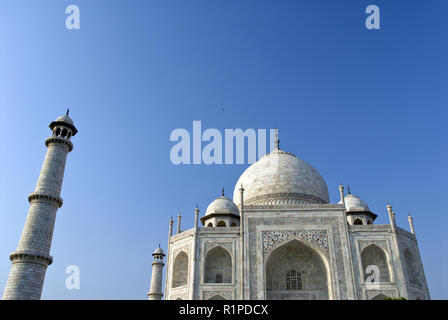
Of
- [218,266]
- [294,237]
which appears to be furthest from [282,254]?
[218,266]

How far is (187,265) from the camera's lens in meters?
19.7

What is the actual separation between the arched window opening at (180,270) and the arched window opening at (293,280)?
197 inches

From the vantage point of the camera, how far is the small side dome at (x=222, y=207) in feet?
70.9

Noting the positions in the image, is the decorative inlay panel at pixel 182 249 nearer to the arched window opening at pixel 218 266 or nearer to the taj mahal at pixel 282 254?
the taj mahal at pixel 282 254

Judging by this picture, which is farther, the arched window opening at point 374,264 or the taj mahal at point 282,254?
the arched window opening at point 374,264

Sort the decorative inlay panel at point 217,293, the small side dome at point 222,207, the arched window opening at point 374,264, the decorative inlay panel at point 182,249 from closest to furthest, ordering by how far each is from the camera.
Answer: the decorative inlay panel at point 217,293 → the arched window opening at point 374,264 → the decorative inlay panel at point 182,249 → the small side dome at point 222,207

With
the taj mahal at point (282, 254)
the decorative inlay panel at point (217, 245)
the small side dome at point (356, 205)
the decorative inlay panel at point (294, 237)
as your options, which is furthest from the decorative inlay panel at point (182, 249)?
the small side dome at point (356, 205)

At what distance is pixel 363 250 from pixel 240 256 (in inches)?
232

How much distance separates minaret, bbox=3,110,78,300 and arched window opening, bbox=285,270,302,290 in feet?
35.0

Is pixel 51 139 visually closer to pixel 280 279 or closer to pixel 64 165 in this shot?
pixel 64 165

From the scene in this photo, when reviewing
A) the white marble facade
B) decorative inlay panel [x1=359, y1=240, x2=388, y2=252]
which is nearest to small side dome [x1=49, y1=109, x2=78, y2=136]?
the white marble facade

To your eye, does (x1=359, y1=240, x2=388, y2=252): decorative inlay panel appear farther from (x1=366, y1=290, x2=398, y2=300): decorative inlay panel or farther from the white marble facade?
(x1=366, y1=290, x2=398, y2=300): decorative inlay panel

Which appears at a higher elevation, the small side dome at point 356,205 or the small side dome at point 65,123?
the small side dome at point 65,123
